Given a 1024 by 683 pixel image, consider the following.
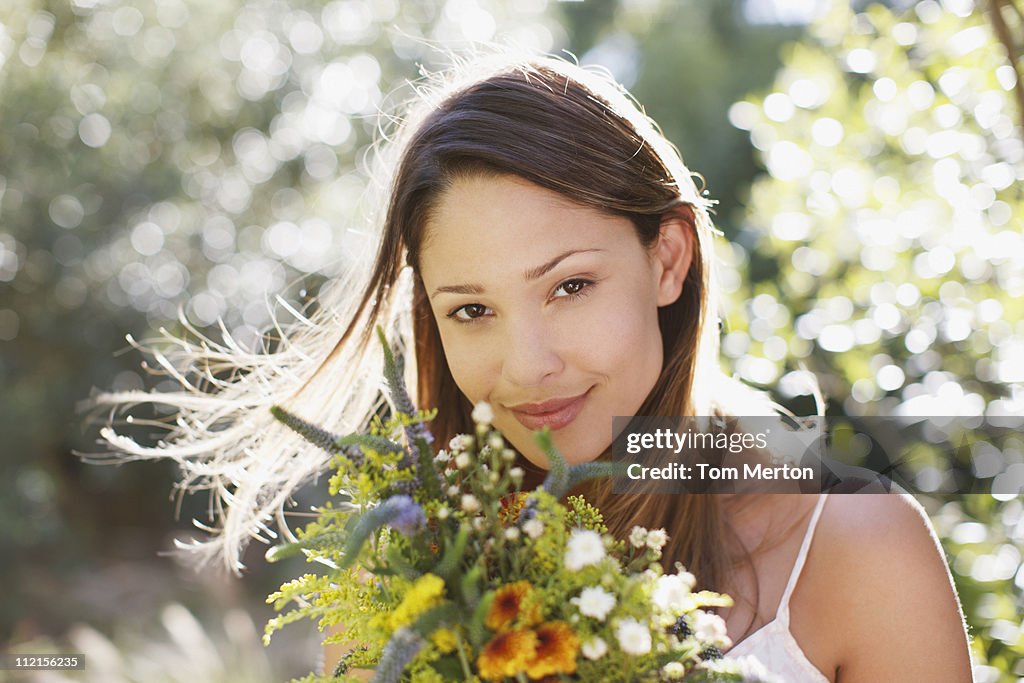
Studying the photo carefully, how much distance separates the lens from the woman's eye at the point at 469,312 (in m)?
1.68

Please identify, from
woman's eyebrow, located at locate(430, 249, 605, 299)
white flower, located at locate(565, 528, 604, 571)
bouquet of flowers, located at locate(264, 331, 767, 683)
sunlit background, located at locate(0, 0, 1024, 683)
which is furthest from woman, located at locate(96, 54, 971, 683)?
sunlit background, located at locate(0, 0, 1024, 683)

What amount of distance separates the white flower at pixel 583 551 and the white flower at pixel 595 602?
0.03 metres

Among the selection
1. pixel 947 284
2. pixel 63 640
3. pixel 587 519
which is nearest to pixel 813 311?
pixel 947 284

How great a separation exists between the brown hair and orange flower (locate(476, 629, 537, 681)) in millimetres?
853

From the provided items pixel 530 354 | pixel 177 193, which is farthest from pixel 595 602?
pixel 177 193

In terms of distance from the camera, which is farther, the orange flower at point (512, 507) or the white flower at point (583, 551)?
the orange flower at point (512, 507)

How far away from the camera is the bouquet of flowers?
101cm

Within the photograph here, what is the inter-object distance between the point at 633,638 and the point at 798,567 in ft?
3.06

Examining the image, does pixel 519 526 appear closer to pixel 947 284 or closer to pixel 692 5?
pixel 947 284

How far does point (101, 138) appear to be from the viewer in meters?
8.25

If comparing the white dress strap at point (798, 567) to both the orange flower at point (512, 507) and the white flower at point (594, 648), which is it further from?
the white flower at point (594, 648)

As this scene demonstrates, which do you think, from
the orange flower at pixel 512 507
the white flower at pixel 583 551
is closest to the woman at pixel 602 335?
the orange flower at pixel 512 507

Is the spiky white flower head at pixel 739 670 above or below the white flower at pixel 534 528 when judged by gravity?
below

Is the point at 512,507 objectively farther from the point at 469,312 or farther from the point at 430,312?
the point at 430,312
